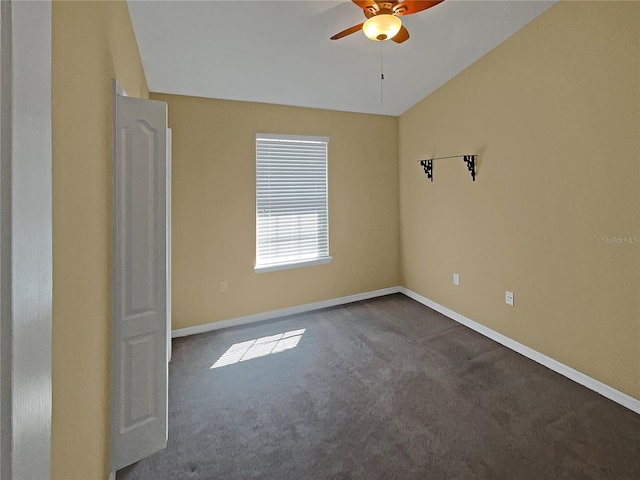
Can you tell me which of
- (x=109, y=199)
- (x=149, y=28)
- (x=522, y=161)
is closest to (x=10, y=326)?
(x=109, y=199)

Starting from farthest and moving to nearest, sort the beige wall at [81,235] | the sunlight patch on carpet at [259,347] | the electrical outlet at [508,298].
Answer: the electrical outlet at [508,298], the sunlight patch on carpet at [259,347], the beige wall at [81,235]

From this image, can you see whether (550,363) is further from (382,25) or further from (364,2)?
(364,2)

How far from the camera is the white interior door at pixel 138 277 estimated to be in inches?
71.3

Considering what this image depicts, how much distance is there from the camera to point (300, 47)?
290cm

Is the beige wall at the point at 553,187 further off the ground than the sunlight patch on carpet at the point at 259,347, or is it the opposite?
the beige wall at the point at 553,187

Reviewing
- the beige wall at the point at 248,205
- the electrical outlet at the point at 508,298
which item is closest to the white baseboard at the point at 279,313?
the beige wall at the point at 248,205

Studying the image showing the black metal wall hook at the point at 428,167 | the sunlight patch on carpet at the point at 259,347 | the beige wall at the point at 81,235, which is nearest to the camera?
the beige wall at the point at 81,235

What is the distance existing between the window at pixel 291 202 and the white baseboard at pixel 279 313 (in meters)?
0.52

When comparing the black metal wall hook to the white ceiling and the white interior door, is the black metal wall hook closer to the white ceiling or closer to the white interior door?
the white ceiling

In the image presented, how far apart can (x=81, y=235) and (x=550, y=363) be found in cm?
336

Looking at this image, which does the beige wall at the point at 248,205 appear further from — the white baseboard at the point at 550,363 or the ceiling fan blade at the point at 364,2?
the ceiling fan blade at the point at 364,2

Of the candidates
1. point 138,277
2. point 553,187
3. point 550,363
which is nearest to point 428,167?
point 553,187

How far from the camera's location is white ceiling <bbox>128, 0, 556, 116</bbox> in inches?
95.9

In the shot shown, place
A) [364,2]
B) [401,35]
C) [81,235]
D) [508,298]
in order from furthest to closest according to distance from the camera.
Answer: [508,298], [401,35], [364,2], [81,235]
